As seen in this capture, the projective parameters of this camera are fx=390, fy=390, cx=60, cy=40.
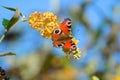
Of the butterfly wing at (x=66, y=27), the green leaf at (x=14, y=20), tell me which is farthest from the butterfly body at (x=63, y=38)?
the green leaf at (x=14, y=20)

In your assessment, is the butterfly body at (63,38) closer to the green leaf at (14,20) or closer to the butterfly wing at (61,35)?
the butterfly wing at (61,35)

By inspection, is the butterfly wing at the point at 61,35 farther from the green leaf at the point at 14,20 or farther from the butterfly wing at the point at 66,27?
the green leaf at the point at 14,20

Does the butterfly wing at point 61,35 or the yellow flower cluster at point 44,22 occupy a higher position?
the yellow flower cluster at point 44,22

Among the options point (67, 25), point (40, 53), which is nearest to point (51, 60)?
point (40, 53)

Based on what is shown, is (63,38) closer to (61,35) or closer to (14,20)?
(61,35)

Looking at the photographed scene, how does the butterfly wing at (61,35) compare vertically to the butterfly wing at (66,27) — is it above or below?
below

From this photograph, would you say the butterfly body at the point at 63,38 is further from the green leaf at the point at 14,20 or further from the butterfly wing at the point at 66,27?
the green leaf at the point at 14,20

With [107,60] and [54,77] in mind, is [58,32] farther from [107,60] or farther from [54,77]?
[107,60]

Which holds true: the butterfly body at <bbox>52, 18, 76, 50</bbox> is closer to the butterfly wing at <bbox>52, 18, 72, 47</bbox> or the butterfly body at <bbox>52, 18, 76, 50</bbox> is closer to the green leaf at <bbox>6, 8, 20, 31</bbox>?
the butterfly wing at <bbox>52, 18, 72, 47</bbox>
